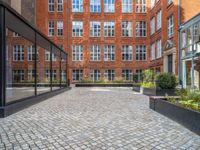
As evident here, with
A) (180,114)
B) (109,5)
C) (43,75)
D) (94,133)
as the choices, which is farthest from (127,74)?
(94,133)

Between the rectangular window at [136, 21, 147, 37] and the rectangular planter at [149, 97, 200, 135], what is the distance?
28713 millimetres

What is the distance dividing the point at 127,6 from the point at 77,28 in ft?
29.5

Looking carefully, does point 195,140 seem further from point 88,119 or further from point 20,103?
point 20,103

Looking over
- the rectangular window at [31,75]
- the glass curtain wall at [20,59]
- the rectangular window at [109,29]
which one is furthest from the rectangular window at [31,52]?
the rectangular window at [109,29]

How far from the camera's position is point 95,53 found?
3619cm

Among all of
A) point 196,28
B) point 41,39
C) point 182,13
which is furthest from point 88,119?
point 182,13

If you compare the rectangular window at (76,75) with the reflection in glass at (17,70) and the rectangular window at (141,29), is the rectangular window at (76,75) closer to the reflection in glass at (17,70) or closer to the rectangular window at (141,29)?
the rectangular window at (141,29)

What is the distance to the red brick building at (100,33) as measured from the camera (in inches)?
1415

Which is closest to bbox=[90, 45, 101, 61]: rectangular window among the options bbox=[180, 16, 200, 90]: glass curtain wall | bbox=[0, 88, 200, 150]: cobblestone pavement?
bbox=[180, 16, 200, 90]: glass curtain wall

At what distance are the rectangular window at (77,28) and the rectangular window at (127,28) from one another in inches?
270

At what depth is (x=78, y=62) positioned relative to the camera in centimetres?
3600

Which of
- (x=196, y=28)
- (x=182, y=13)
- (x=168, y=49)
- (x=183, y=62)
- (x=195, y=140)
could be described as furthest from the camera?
(x=168, y=49)

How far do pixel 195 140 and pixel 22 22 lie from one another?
8.12 m

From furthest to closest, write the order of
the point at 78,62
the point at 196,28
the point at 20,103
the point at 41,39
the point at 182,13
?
the point at 78,62
the point at 182,13
the point at 196,28
the point at 41,39
the point at 20,103
